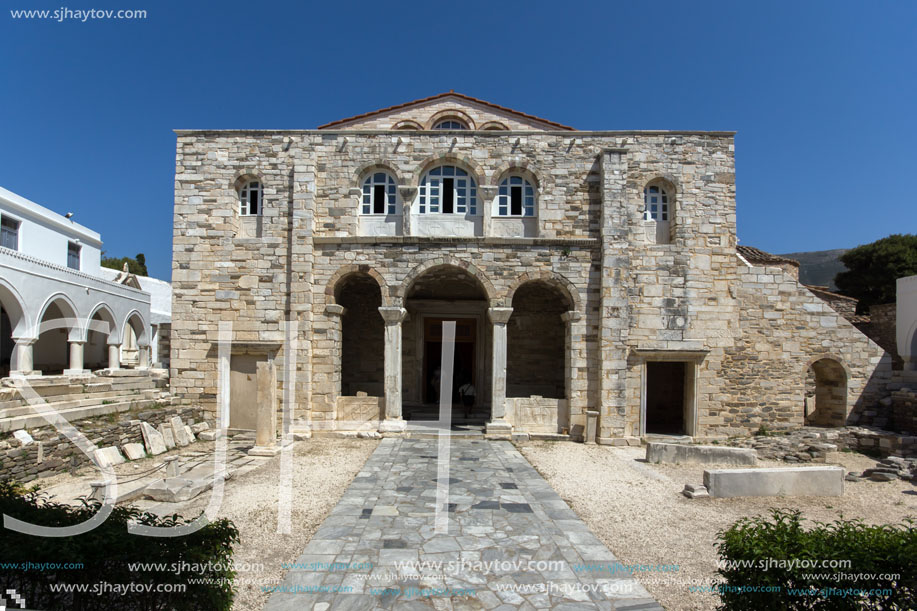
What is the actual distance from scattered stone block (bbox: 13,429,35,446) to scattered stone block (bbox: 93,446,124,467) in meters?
1.12

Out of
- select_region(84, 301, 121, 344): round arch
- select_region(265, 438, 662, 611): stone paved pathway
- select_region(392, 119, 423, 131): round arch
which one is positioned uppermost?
select_region(392, 119, 423, 131): round arch

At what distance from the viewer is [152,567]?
304cm

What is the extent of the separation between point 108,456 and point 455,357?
9740 millimetres

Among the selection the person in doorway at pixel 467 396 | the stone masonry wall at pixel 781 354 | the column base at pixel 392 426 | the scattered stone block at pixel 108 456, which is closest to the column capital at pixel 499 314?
the person in doorway at pixel 467 396

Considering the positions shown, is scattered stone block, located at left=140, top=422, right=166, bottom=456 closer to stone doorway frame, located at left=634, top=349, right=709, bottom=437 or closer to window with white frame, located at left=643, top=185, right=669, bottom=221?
stone doorway frame, located at left=634, top=349, right=709, bottom=437

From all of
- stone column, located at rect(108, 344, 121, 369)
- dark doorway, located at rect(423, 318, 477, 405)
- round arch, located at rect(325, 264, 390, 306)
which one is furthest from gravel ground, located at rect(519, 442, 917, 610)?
stone column, located at rect(108, 344, 121, 369)

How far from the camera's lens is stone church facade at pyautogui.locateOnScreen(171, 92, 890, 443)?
12.1 meters

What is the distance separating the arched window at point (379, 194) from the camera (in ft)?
41.9

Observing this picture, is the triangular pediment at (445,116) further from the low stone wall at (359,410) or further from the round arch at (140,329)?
the round arch at (140,329)

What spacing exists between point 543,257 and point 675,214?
3814 millimetres

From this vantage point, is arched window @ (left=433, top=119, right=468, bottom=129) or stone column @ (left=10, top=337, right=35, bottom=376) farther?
arched window @ (left=433, top=119, right=468, bottom=129)

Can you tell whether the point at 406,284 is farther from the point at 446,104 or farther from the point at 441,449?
the point at 446,104

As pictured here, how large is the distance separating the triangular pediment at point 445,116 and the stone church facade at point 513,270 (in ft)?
15.0

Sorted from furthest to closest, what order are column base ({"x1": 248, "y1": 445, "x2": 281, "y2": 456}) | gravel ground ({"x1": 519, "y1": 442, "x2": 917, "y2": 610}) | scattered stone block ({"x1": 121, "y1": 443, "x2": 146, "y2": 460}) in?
column base ({"x1": 248, "y1": 445, "x2": 281, "y2": 456})
scattered stone block ({"x1": 121, "y1": 443, "x2": 146, "y2": 460})
gravel ground ({"x1": 519, "y1": 442, "x2": 917, "y2": 610})
